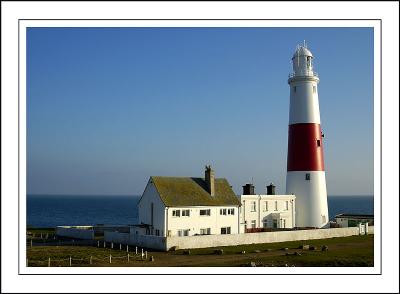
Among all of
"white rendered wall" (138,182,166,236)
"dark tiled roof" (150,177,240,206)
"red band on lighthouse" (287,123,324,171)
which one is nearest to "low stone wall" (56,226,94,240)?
"white rendered wall" (138,182,166,236)

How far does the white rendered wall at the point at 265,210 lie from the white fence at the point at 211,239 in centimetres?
498

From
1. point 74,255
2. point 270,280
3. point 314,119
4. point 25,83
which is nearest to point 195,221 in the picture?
point 74,255

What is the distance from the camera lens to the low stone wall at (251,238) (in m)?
33.8

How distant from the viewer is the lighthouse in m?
44.8

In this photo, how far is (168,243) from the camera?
3309cm

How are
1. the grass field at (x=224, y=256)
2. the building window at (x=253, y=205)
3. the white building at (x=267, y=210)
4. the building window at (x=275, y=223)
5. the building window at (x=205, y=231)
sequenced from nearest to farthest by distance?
the grass field at (x=224, y=256)
the building window at (x=205, y=231)
the white building at (x=267, y=210)
the building window at (x=253, y=205)
the building window at (x=275, y=223)

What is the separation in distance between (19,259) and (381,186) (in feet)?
48.6

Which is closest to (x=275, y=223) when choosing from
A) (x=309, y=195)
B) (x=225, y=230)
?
(x=309, y=195)

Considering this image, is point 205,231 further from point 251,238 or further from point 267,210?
point 267,210

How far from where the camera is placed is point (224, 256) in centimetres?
3052

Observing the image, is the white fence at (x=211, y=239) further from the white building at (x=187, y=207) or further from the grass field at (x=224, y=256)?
the white building at (x=187, y=207)

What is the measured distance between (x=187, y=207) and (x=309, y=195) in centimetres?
1303

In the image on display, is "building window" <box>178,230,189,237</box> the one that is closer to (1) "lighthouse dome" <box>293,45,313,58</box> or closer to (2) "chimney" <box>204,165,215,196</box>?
(2) "chimney" <box>204,165,215,196</box>

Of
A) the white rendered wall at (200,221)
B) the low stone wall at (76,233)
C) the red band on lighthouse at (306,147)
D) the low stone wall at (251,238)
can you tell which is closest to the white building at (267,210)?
the white rendered wall at (200,221)
